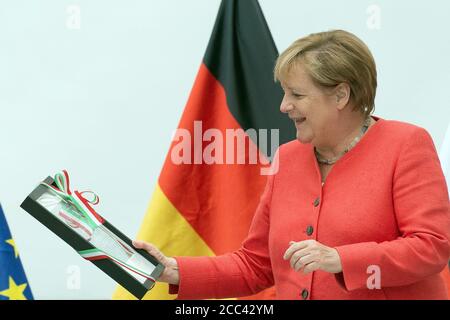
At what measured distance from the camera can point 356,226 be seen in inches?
54.1

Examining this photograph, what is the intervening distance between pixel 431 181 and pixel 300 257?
277 mm

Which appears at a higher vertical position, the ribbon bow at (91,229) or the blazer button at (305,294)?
the ribbon bow at (91,229)

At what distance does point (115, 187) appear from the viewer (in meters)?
2.76

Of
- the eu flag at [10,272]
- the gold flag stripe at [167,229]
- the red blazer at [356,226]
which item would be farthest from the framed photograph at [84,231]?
the eu flag at [10,272]

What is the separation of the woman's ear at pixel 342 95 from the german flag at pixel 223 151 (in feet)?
2.72

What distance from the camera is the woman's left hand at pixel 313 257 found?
128cm

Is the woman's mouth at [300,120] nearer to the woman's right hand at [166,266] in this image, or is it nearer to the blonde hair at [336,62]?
the blonde hair at [336,62]

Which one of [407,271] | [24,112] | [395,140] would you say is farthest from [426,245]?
[24,112]

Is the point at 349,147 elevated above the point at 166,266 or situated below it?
above

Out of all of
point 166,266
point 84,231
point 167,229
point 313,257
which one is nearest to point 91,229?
point 84,231

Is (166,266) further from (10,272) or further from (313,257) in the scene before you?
(10,272)

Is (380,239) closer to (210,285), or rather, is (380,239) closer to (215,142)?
(210,285)

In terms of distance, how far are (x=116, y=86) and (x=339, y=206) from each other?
1.54 meters

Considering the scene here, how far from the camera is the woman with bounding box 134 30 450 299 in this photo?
131 cm
